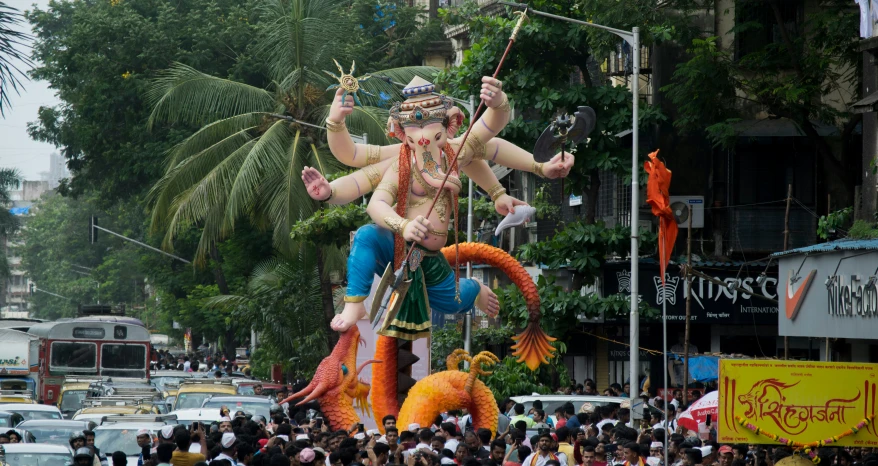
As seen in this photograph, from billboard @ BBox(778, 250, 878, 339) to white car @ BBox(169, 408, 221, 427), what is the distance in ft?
26.3

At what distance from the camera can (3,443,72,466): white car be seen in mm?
14711

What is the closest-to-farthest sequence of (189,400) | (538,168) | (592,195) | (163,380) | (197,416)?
1. (538,168)
2. (197,416)
3. (189,400)
4. (592,195)
5. (163,380)

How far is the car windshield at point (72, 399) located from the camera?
84.0 ft

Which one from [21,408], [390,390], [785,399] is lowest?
[21,408]

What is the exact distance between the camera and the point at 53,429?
17641 mm

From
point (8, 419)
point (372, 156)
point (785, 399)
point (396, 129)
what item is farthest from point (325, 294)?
point (785, 399)

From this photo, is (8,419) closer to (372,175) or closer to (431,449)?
(372,175)

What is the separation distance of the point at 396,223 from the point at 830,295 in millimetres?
5491

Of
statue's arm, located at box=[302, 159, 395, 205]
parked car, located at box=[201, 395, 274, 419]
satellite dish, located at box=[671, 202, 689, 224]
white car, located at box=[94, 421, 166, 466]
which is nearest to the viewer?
statue's arm, located at box=[302, 159, 395, 205]

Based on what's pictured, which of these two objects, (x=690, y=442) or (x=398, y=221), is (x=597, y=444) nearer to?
(x=690, y=442)

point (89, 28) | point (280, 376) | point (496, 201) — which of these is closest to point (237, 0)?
point (89, 28)

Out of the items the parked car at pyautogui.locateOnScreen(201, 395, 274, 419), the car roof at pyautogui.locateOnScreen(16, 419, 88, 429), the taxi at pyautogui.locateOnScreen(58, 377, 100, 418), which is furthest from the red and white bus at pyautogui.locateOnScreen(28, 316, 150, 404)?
the car roof at pyautogui.locateOnScreen(16, 419, 88, 429)

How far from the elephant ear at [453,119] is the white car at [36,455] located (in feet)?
18.6

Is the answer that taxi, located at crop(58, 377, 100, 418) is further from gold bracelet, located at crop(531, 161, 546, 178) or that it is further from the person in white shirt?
the person in white shirt
